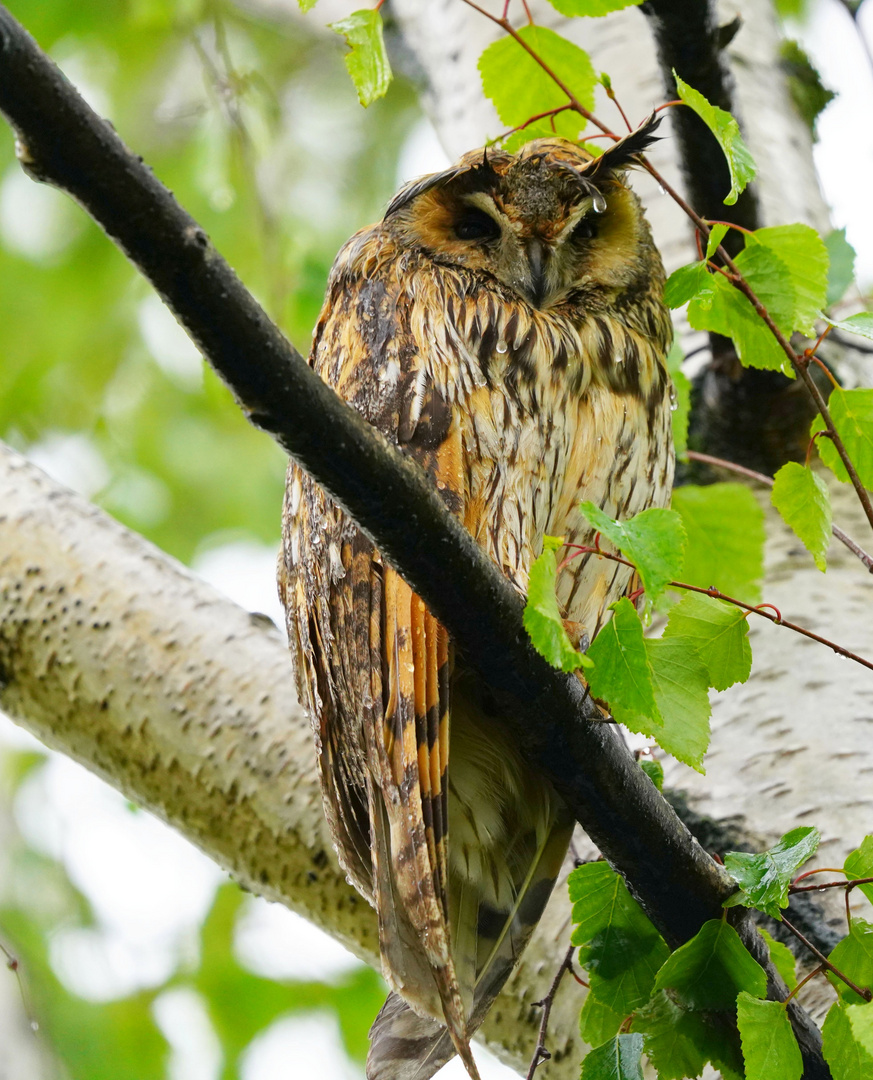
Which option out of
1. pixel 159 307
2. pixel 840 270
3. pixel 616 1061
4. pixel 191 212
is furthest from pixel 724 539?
pixel 159 307

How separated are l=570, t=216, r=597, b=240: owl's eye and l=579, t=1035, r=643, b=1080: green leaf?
112 centimetres

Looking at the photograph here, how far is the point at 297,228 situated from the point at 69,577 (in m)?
2.28

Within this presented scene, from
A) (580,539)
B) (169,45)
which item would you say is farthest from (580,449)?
(169,45)

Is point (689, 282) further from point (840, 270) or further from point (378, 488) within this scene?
point (840, 270)

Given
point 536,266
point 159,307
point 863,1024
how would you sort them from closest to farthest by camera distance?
point 863,1024 < point 536,266 < point 159,307

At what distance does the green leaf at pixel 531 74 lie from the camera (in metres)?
1.53

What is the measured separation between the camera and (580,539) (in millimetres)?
1565

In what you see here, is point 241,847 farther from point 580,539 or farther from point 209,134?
point 209,134

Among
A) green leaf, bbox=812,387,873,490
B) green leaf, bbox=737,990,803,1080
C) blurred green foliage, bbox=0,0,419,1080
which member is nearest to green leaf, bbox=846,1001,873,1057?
green leaf, bbox=737,990,803,1080

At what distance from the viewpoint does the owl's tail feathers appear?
1424 mm

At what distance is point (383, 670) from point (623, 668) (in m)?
0.37

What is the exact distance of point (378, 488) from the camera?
0.94 meters

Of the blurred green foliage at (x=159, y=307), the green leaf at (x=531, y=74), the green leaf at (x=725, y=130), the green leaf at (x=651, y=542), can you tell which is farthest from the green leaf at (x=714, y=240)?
the blurred green foliage at (x=159, y=307)

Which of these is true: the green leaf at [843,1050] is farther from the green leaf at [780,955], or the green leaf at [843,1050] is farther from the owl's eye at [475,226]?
the owl's eye at [475,226]
